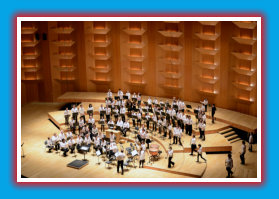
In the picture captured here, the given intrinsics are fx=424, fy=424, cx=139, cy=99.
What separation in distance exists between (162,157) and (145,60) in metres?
6.78

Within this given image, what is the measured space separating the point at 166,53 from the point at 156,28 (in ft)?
4.32

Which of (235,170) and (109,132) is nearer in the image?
(235,170)

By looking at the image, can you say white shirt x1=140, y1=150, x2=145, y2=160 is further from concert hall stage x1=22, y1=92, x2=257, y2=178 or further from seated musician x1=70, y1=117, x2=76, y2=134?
seated musician x1=70, y1=117, x2=76, y2=134

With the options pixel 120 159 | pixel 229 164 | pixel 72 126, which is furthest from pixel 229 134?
pixel 72 126

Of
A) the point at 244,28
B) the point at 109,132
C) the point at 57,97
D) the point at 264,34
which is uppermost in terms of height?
the point at 244,28

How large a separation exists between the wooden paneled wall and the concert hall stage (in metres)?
1.25

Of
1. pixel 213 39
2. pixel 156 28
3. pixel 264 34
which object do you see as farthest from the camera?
pixel 156 28

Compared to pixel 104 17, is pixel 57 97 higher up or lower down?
lower down

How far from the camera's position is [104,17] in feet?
33.1

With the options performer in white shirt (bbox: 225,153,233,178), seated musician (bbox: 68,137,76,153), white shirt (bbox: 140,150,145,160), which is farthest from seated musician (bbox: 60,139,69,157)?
performer in white shirt (bbox: 225,153,233,178)

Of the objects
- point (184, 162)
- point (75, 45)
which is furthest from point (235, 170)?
point (75, 45)

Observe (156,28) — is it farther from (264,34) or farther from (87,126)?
(264,34)

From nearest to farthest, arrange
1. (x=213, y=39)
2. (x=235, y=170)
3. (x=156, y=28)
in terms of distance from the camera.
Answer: (x=235, y=170)
(x=213, y=39)
(x=156, y=28)

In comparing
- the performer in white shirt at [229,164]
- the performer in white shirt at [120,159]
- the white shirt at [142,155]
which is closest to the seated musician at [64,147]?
the performer in white shirt at [120,159]
